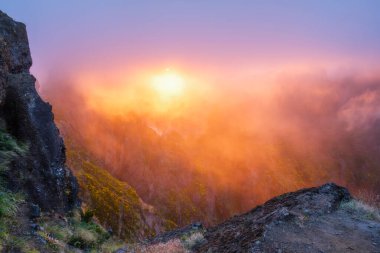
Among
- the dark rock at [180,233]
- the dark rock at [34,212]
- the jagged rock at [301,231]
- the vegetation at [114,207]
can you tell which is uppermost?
the vegetation at [114,207]

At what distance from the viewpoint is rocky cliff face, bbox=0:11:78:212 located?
16498 mm

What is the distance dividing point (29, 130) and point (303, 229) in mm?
13210

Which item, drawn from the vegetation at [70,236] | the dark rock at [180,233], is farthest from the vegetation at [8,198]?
the dark rock at [180,233]

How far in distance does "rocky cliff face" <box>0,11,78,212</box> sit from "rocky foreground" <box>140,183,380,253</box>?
19.1 ft

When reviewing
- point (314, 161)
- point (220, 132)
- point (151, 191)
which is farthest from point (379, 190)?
point (151, 191)

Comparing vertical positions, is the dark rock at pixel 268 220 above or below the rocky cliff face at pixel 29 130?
below

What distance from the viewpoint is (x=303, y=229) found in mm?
12078

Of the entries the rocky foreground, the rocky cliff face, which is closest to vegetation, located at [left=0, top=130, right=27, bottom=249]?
the rocky cliff face

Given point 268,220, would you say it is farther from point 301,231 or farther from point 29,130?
point 29,130

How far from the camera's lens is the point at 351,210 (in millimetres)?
14836

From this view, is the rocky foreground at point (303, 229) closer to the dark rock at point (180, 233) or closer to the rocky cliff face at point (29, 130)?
the dark rock at point (180, 233)

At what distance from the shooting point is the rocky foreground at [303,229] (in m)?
11.0

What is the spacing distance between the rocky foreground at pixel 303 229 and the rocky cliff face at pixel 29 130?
5819mm

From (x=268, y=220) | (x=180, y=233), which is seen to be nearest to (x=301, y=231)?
(x=268, y=220)
